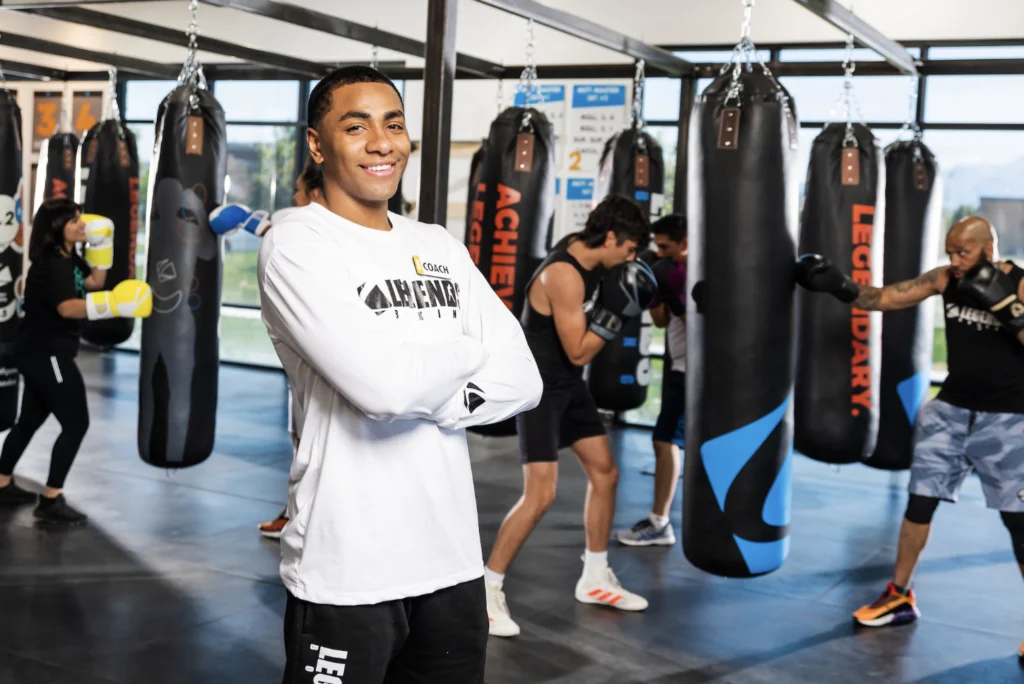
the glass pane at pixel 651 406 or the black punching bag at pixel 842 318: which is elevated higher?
the black punching bag at pixel 842 318

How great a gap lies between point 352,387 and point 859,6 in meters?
6.03

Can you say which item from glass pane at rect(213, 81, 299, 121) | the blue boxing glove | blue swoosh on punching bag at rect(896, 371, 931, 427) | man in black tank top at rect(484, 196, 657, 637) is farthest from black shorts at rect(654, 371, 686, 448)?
glass pane at rect(213, 81, 299, 121)

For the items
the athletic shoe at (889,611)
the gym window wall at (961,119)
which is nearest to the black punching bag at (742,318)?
the athletic shoe at (889,611)

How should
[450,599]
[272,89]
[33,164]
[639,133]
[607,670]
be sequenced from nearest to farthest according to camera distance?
1. [450,599]
2. [607,670]
3. [639,133]
4. [33,164]
5. [272,89]

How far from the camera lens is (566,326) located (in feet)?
11.7

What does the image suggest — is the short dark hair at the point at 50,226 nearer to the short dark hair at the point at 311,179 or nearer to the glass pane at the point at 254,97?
the short dark hair at the point at 311,179

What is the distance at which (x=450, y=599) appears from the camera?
1703 millimetres

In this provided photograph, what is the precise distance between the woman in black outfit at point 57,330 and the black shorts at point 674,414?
8.24ft

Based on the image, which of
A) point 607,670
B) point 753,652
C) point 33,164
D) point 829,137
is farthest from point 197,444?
point 33,164

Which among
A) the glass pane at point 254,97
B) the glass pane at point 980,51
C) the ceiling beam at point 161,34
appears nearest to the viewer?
the ceiling beam at point 161,34

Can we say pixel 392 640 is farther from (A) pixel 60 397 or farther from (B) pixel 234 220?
(A) pixel 60 397

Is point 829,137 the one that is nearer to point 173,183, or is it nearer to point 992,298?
point 992,298

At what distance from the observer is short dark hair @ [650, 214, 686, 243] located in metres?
4.65

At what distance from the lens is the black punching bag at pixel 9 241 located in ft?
13.8
